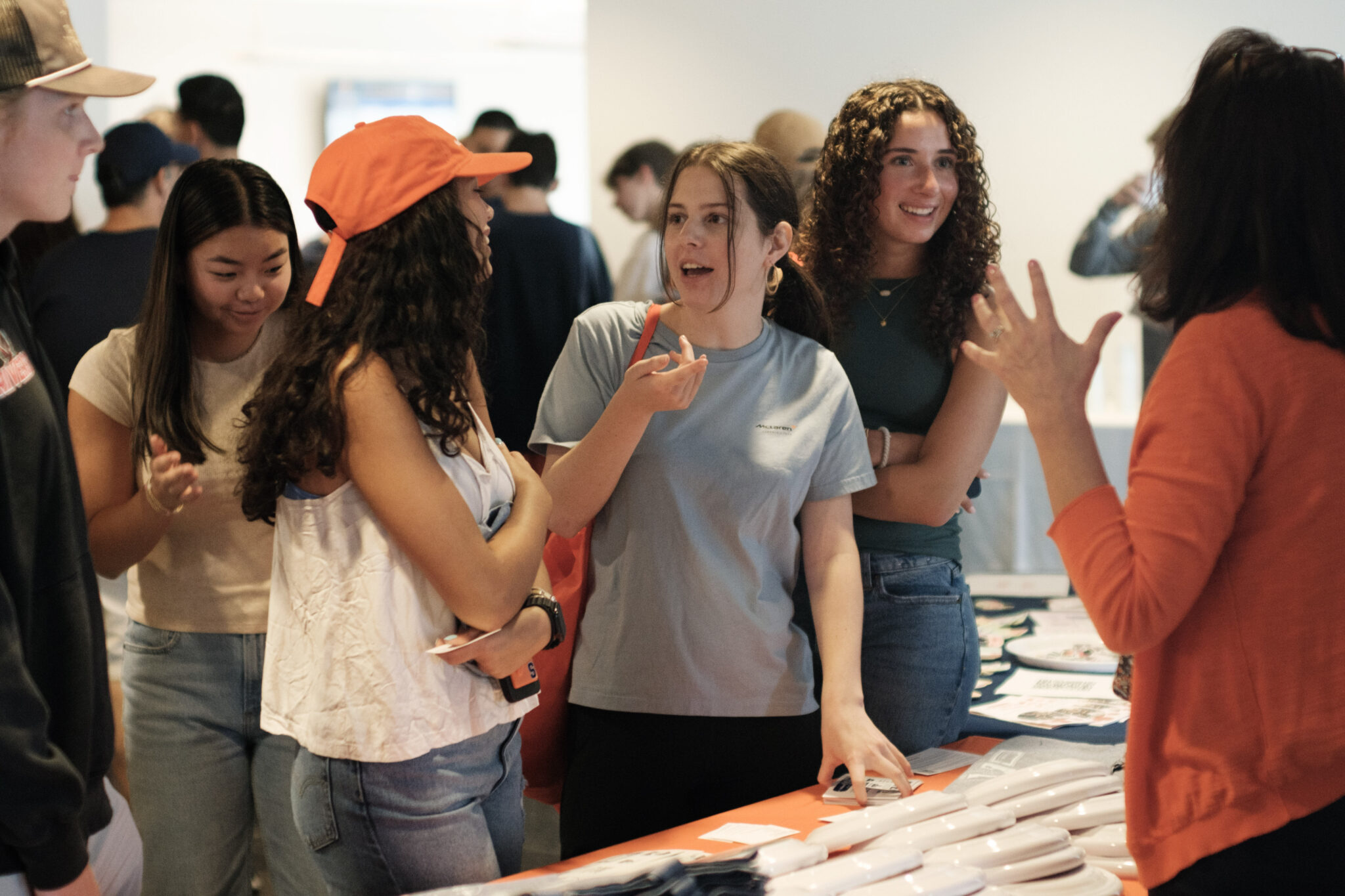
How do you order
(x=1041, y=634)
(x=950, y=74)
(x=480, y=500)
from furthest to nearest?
(x=950, y=74), (x=1041, y=634), (x=480, y=500)

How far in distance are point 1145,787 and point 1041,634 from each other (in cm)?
202

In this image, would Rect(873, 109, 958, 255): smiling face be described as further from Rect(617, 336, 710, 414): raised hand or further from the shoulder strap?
Rect(617, 336, 710, 414): raised hand

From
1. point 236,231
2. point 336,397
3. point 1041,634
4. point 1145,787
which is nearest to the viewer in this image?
point 1145,787

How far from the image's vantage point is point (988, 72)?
15.2 ft

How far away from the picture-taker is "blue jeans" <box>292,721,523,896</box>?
1.27m

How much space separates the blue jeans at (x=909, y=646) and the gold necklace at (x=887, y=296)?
1.35ft

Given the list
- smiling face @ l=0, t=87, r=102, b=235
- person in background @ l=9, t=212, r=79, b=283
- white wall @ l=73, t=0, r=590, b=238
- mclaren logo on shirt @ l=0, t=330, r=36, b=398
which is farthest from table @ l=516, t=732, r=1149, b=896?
white wall @ l=73, t=0, r=590, b=238

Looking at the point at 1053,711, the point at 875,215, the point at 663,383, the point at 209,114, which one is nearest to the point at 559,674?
the point at 663,383

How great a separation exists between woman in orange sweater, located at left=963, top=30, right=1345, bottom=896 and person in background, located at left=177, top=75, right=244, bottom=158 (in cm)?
296

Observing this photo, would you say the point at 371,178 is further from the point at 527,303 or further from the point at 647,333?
the point at 527,303

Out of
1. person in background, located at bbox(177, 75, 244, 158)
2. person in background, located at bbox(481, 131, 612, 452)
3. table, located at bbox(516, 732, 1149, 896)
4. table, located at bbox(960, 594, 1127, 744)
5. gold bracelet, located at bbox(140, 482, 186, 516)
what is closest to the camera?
table, located at bbox(516, 732, 1149, 896)

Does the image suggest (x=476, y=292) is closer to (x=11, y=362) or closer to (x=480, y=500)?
(x=480, y=500)

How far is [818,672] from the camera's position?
1916 mm

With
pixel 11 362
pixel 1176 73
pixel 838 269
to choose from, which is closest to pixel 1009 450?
pixel 1176 73
